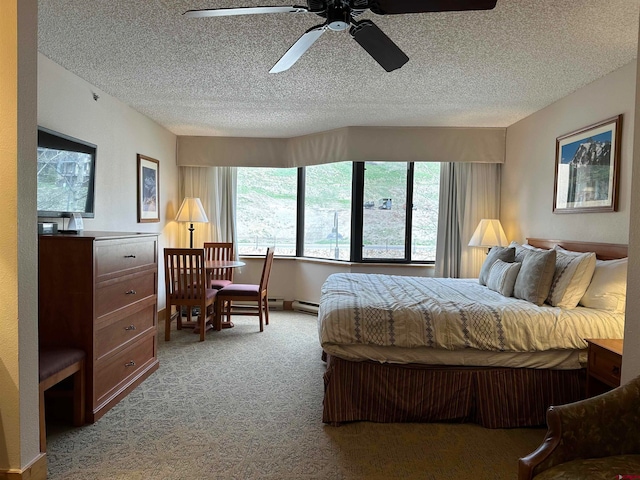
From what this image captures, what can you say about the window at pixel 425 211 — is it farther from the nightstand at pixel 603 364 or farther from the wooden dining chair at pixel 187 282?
the nightstand at pixel 603 364

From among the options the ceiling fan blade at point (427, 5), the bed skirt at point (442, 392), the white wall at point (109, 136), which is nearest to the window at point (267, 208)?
the white wall at point (109, 136)

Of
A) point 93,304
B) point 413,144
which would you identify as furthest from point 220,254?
point 93,304

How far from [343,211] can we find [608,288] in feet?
11.6

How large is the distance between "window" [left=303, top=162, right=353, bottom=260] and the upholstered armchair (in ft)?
14.0

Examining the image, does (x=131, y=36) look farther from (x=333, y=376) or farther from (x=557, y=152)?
(x=557, y=152)

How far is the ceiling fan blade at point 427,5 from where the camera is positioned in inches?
72.6

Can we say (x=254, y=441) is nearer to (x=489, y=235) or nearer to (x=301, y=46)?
(x=301, y=46)

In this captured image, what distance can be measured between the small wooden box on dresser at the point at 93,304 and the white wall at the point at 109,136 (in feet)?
3.31

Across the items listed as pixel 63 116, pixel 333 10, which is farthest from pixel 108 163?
pixel 333 10

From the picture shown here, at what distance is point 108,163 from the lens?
4.16 meters

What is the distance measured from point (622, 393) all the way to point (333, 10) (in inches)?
81.3

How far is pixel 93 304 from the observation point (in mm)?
2580

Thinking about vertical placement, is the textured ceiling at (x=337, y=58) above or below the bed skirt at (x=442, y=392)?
above

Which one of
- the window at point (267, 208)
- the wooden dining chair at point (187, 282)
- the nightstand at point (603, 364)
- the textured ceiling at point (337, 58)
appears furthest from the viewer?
the window at point (267, 208)
